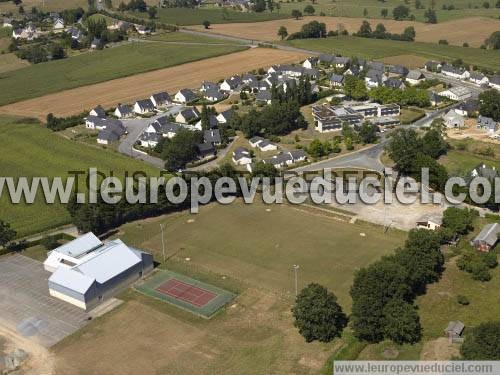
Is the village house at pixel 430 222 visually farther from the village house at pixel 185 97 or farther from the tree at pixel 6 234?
the village house at pixel 185 97

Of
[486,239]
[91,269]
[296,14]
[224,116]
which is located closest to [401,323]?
[486,239]

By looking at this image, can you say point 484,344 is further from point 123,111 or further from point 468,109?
point 123,111

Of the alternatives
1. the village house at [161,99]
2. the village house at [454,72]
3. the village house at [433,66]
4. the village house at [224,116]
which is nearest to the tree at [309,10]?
the village house at [433,66]

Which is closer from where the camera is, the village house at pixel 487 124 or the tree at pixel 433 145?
the tree at pixel 433 145

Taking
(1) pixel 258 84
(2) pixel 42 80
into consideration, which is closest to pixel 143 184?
(1) pixel 258 84

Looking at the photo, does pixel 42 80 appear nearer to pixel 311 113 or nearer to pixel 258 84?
pixel 258 84
